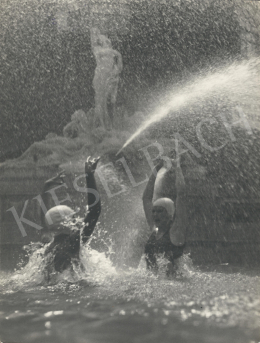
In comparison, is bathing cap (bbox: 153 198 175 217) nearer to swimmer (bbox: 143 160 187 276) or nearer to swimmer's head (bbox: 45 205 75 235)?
swimmer (bbox: 143 160 187 276)

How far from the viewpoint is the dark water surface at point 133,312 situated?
2.14 m

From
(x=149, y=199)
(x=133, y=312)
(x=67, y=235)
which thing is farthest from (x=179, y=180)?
(x=133, y=312)

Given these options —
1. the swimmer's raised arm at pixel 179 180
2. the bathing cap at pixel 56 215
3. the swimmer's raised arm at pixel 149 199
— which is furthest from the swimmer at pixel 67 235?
the swimmer's raised arm at pixel 179 180

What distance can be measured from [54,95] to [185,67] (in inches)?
46.4

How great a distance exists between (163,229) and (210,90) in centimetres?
134

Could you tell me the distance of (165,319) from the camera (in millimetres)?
2180

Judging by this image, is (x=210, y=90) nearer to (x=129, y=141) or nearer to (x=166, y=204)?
(x=129, y=141)

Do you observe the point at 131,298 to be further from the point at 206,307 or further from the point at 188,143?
the point at 188,143

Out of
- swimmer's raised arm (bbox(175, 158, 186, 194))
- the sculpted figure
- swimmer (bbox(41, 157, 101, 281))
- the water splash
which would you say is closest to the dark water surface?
swimmer (bbox(41, 157, 101, 281))

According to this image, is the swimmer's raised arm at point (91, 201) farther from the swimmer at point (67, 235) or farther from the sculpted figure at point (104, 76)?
the sculpted figure at point (104, 76)

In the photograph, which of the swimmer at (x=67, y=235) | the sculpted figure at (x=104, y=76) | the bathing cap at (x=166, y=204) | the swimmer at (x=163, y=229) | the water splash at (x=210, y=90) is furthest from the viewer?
the sculpted figure at (x=104, y=76)

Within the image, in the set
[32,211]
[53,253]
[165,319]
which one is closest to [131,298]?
[165,319]

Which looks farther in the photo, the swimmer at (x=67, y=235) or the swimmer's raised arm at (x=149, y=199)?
the swimmer's raised arm at (x=149, y=199)

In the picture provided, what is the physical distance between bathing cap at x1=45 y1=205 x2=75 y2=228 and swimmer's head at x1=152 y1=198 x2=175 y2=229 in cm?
59
